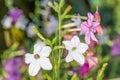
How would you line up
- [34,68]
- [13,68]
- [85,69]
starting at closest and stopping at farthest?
[34,68], [85,69], [13,68]

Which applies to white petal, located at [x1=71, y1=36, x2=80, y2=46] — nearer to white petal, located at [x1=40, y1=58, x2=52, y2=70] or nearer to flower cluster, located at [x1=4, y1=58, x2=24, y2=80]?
white petal, located at [x1=40, y1=58, x2=52, y2=70]

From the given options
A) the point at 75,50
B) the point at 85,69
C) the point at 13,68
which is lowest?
the point at 13,68

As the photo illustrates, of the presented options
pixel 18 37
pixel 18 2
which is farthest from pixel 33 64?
pixel 18 2

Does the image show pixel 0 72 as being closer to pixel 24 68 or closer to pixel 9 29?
pixel 24 68

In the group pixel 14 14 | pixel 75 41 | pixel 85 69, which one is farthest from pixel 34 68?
pixel 14 14

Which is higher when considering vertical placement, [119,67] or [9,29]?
[9,29]

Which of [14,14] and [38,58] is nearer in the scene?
[38,58]

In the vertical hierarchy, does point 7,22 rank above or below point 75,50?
below

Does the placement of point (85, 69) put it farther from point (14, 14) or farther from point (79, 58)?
point (14, 14)
